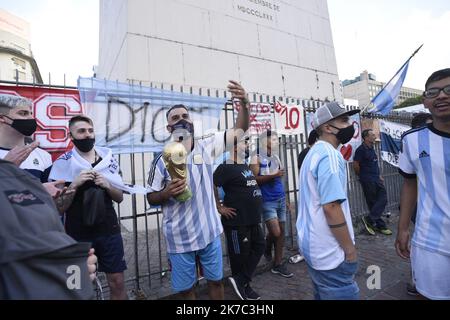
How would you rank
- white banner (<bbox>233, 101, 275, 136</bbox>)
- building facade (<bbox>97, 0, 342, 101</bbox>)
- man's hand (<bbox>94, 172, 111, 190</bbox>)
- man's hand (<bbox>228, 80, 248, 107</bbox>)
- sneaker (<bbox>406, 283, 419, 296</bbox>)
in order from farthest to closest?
building facade (<bbox>97, 0, 342, 101</bbox>) → white banner (<bbox>233, 101, 275, 136</bbox>) → sneaker (<bbox>406, 283, 419, 296</bbox>) → man's hand (<bbox>228, 80, 248, 107</bbox>) → man's hand (<bbox>94, 172, 111, 190</bbox>)

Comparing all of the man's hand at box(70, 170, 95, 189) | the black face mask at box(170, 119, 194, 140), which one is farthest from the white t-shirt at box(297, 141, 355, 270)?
the man's hand at box(70, 170, 95, 189)

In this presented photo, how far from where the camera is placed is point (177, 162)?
244 centimetres

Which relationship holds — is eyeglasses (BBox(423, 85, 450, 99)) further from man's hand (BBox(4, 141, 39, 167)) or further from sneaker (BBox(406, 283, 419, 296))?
man's hand (BBox(4, 141, 39, 167))

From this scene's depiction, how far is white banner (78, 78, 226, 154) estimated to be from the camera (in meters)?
3.41

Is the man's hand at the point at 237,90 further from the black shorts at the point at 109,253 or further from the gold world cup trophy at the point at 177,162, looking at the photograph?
the black shorts at the point at 109,253

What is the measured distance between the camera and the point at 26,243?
0.86 m

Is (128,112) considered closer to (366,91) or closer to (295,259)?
(295,259)

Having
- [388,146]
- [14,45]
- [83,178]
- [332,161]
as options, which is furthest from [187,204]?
[14,45]

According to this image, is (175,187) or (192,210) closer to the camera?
(175,187)

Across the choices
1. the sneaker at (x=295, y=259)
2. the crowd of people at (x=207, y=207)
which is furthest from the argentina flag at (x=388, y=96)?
the crowd of people at (x=207, y=207)

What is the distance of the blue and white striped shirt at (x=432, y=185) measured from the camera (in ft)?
6.36

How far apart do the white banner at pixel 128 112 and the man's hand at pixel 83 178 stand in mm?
941

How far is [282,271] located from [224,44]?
701cm

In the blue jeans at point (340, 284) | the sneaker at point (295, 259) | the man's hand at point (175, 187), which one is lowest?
the sneaker at point (295, 259)
